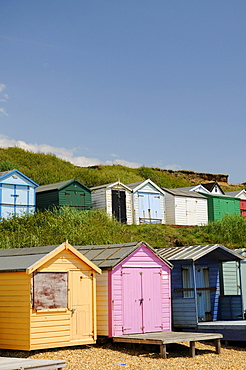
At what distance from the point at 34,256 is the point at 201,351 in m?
5.79

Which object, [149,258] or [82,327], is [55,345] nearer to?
[82,327]

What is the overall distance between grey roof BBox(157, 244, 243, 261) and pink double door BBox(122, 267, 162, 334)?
1839 mm

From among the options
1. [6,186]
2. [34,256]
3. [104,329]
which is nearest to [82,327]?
[104,329]

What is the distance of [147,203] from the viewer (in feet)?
121

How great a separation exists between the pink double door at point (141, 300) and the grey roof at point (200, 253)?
1.84 meters

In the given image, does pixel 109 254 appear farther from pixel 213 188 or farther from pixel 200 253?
pixel 213 188

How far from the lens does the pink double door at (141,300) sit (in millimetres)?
14984

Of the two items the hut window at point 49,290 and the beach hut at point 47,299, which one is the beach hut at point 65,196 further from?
the hut window at point 49,290

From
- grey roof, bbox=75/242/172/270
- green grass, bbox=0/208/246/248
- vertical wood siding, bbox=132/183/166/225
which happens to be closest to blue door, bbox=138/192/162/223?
vertical wood siding, bbox=132/183/166/225

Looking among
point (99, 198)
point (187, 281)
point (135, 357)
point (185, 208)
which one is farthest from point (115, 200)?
point (135, 357)

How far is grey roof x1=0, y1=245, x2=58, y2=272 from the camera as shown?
13188mm

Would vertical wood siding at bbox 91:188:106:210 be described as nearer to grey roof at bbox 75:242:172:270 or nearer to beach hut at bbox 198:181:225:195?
beach hut at bbox 198:181:225:195

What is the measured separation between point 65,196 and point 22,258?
1831cm

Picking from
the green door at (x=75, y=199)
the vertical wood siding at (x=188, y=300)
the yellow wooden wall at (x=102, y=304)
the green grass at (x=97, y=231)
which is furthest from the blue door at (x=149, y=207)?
the yellow wooden wall at (x=102, y=304)
